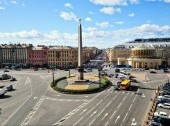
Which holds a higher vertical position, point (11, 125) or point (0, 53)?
point (0, 53)

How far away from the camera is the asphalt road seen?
5388cm

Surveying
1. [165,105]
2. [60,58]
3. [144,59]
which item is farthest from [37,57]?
[165,105]

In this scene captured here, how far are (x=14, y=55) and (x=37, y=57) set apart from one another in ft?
51.9

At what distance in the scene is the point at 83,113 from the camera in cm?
5941

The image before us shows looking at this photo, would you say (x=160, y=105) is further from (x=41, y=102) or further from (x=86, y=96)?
(x=41, y=102)

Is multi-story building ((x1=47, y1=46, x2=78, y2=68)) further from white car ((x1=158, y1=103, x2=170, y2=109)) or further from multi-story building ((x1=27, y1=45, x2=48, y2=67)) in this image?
white car ((x1=158, y1=103, x2=170, y2=109))

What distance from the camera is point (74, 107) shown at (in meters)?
65.0

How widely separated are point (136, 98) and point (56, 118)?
89.5 feet

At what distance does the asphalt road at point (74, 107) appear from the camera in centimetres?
5388

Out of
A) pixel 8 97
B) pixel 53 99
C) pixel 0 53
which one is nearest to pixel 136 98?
pixel 53 99

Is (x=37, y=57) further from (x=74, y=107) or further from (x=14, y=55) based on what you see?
(x=74, y=107)

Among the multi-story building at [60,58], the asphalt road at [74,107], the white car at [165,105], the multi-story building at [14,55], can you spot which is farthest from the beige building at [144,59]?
the white car at [165,105]

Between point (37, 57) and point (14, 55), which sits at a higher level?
point (14, 55)

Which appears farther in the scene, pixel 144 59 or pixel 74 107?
pixel 144 59
